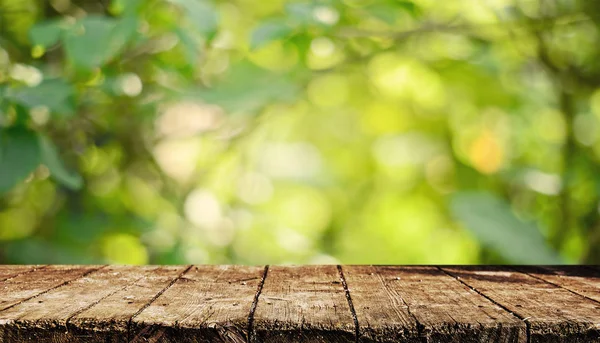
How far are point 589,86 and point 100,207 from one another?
1.31 metres

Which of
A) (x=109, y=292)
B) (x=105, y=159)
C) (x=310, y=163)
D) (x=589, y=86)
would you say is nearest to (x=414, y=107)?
(x=310, y=163)

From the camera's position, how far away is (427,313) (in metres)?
0.57

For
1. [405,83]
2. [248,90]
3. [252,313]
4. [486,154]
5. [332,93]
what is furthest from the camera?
[332,93]

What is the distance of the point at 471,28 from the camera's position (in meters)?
1.65

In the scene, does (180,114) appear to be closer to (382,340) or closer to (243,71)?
(243,71)

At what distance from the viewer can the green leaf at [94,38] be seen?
1016 millimetres

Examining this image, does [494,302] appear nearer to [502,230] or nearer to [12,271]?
[12,271]

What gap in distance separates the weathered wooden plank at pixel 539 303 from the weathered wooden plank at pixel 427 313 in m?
0.02

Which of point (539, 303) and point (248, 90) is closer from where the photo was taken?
point (539, 303)

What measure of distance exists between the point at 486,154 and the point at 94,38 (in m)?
1.38

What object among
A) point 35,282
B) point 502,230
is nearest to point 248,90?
point 502,230

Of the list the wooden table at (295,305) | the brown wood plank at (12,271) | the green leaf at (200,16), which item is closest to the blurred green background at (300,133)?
the green leaf at (200,16)

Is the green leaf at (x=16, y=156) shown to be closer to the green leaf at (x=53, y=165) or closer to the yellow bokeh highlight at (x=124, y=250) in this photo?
the green leaf at (x=53, y=165)

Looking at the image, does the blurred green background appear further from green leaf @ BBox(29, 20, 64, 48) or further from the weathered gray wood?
the weathered gray wood
